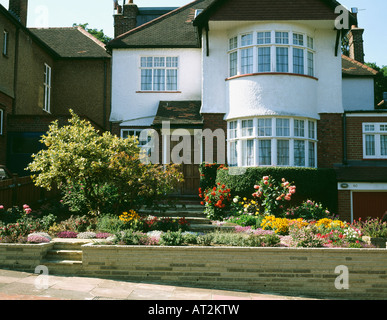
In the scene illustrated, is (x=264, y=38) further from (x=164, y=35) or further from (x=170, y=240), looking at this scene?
(x=170, y=240)

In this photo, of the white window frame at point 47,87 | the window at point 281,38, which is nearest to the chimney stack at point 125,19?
the white window frame at point 47,87

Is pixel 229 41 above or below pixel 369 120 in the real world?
above

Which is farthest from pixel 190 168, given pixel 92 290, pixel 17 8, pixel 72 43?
pixel 72 43

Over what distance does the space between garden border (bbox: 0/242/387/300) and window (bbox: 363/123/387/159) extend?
8.60 m

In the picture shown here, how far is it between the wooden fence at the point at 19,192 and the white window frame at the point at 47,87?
8.37m

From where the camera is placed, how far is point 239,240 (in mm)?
9406

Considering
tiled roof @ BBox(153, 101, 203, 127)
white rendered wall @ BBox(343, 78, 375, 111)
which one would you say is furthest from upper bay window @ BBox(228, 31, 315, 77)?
white rendered wall @ BBox(343, 78, 375, 111)

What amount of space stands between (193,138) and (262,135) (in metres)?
3.16

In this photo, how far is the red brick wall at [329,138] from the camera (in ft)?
52.4

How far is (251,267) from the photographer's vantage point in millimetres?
8469

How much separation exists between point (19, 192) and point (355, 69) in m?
16.3

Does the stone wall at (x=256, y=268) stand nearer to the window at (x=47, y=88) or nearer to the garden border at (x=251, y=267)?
the garden border at (x=251, y=267)
